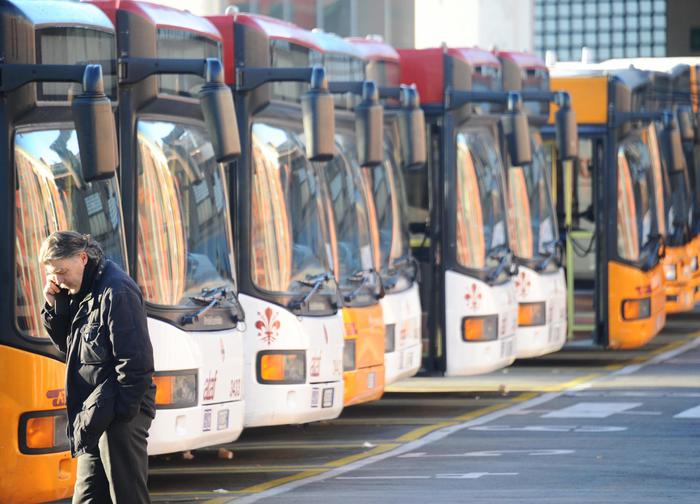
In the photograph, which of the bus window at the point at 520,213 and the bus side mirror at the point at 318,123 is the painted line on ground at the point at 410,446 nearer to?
the bus window at the point at 520,213

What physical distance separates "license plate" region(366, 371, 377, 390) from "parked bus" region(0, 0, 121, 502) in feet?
15.0

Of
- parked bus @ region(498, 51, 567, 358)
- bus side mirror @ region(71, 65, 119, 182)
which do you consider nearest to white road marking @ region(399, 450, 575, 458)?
bus side mirror @ region(71, 65, 119, 182)

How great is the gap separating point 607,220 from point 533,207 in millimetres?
1734

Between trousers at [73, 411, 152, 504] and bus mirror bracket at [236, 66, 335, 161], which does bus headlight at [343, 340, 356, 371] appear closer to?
bus mirror bracket at [236, 66, 335, 161]

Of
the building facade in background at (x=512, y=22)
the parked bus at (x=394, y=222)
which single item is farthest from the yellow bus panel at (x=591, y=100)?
the building facade in background at (x=512, y=22)

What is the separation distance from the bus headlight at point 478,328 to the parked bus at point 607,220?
4.10 meters

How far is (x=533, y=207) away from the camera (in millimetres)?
21250

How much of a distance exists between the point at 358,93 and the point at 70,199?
17.2 feet

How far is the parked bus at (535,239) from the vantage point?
20.4 m

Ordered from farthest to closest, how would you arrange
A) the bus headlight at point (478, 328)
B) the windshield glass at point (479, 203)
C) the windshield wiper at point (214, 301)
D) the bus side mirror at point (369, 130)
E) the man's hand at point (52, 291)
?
1. the windshield glass at point (479, 203)
2. the bus headlight at point (478, 328)
3. the bus side mirror at point (369, 130)
4. the windshield wiper at point (214, 301)
5. the man's hand at point (52, 291)

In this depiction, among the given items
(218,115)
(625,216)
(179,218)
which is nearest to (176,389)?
(179,218)

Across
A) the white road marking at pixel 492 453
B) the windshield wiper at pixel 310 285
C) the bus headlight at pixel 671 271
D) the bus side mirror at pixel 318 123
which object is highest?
the bus side mirror at pixel 318 123

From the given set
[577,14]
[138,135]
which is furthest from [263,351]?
[577,14]

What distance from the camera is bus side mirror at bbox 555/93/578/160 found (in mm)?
19156
